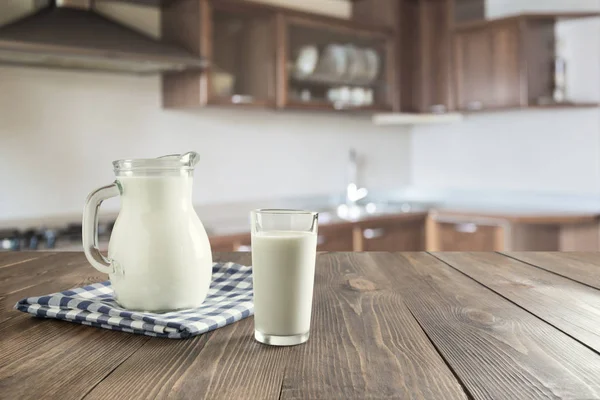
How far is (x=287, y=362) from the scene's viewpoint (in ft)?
1.95

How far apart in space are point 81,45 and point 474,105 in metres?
2.27

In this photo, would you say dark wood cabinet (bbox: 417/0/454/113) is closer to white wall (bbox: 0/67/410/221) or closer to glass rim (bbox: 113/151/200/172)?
white wall (bbox: 0/67/410/221)

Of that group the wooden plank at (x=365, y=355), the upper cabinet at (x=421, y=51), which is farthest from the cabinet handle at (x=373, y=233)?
the wooden plank at (x=365, y=355)

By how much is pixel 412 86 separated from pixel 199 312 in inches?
134

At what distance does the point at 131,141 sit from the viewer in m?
3.00

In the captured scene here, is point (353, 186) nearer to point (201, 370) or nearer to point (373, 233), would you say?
point (373, 233)

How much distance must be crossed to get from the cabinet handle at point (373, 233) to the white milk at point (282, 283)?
2.71m

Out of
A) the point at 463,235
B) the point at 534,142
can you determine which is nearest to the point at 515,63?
the point at 534,142

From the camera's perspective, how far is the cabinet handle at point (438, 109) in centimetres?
385

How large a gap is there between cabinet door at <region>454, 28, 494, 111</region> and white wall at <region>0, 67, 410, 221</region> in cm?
70

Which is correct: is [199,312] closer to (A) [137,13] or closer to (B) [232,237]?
(B) [232,237]

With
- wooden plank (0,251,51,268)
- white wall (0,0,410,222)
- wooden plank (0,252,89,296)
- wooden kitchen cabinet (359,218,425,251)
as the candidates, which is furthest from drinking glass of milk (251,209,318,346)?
wooden kitchen cabinet (359,218,425,251)

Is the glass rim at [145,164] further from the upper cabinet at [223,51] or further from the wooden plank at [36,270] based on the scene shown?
the upper cabinet at [223,51]

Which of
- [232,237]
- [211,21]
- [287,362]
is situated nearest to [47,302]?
[287,362]
